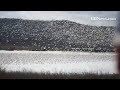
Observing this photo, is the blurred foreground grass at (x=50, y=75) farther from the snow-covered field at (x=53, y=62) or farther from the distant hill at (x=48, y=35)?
the distant hill at (x=48, y=35)

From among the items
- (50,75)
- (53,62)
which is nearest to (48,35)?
(53,62)

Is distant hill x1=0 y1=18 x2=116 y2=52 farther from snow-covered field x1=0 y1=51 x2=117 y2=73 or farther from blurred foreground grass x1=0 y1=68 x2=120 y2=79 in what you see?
blurred foreground grass x1=0 y1=68 x2=120 y2=79

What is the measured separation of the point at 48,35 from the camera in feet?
13.2

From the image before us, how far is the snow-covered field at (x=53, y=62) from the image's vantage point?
3979 millimetres

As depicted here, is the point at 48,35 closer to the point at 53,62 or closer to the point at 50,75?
the point at 53,62

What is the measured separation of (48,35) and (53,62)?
35 centimetres

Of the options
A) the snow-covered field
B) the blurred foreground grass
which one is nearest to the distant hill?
the snow-covered field

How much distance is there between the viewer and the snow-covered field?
3.98 meters

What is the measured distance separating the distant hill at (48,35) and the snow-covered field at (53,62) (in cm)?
9
